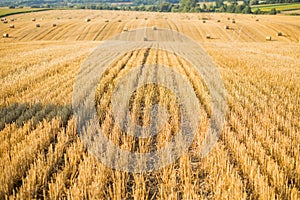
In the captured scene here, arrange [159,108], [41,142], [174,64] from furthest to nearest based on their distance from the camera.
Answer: [174,64]
[159,108]
[41,142]

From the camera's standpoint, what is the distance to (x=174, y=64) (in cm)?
1191

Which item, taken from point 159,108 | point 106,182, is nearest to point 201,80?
point 159,108

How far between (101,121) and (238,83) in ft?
14.7

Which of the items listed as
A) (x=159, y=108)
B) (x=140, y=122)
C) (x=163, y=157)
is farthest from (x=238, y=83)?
(x=163, y=157)

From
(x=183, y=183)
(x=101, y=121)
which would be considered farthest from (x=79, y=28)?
(x=183, y=183)

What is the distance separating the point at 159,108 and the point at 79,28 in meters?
31.8

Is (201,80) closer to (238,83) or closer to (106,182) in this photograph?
(238,83)

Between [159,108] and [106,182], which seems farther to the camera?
[159,108]

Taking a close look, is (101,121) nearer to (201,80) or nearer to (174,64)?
A: (201,80)

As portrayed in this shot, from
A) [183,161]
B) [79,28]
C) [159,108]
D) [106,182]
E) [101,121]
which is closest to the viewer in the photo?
[106,182]

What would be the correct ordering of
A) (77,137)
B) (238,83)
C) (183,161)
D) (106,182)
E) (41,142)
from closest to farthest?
(106,182)
(183,161)
(41,142)
(77,137)
(238,83)

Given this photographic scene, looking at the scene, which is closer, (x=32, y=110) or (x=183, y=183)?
(x=183, y=183)

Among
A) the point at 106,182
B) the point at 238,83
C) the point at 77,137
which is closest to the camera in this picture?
the point at 106,182

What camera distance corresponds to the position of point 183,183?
10.7 ft
